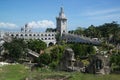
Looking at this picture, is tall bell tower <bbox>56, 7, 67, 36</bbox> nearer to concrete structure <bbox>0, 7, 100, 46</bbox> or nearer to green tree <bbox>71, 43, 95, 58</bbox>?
concrete structure <bbox>0, 7, 100, 46</bbox>

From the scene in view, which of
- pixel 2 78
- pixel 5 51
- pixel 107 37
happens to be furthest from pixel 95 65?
pixel 107 37

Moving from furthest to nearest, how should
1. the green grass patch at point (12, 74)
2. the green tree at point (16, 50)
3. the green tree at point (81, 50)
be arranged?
the green tree at point (81, 50) → the green tree at point (16, 50) → the green grass patch at point (12, 74)

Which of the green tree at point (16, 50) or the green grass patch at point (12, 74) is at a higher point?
the green tree at point (16, 50)

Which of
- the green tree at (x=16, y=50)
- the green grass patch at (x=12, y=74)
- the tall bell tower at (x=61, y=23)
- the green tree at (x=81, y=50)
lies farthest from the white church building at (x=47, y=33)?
the green grass patch at (x=12, y=74)

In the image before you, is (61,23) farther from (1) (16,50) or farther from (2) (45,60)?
(2) (45,60)

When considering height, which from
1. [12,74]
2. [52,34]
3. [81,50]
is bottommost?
[12,74]

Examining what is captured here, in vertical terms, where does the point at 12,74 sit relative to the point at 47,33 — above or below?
below

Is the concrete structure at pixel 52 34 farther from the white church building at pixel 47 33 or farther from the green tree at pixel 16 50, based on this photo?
the green tree at pixel 16 50

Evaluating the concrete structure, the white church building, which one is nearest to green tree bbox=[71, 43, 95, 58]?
the concrete structure

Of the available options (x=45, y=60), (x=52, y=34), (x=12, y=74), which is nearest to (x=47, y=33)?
(x=52, y=34)

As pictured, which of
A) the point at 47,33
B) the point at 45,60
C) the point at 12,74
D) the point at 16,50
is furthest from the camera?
the point at 47,33

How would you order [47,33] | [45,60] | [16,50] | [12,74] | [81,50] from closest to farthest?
[12,74]
[45,60]
[16,50]
[81,50]
[47,33]

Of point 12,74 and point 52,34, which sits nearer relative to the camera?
point 12,74

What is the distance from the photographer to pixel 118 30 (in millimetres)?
99625
